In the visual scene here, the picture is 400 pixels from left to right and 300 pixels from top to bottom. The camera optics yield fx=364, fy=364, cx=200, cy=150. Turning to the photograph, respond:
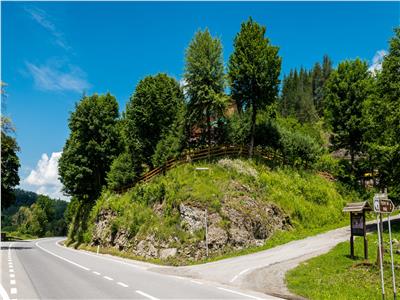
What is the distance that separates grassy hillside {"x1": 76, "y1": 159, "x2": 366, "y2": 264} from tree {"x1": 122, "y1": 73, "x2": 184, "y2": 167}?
243 inches

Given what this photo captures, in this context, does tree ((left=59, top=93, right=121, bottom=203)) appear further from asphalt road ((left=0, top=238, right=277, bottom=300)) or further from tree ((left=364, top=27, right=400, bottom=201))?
tree ((left=364, top=27, right=400, bottom=201))

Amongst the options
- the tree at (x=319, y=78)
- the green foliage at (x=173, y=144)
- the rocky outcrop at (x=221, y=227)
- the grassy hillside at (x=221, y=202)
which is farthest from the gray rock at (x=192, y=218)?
the tree at (x=319, y=78)

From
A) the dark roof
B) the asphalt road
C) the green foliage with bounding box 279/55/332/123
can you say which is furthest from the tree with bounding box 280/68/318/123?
the asphalt road

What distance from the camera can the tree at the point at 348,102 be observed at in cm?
3838

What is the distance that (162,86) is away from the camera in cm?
4344

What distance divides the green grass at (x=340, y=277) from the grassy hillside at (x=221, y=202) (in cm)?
791

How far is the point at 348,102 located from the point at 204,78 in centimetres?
1587

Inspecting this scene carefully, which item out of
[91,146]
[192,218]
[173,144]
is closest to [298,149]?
[173,144]

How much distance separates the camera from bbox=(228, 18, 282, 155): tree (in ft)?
113

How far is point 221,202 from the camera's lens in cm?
2789

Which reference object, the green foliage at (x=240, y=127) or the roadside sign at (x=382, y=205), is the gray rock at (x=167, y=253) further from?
the roadside sign at (x=382, y=205)

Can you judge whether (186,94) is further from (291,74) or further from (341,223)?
(291,74)

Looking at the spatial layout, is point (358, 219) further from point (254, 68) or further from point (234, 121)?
point (234, 121)

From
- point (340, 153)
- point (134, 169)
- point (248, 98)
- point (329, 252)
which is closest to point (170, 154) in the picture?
point (134, 169)
